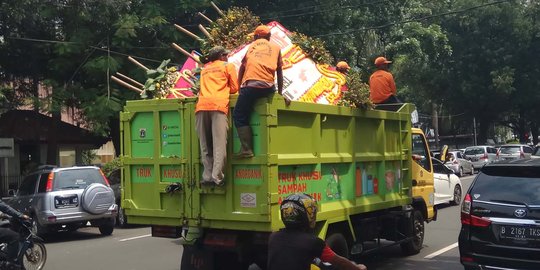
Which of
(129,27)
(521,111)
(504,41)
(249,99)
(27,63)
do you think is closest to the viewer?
(249,99)

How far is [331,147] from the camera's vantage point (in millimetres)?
7359

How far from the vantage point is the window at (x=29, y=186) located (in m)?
14.1

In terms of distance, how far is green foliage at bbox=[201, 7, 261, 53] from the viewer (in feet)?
26.4

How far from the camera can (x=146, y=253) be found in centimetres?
1126

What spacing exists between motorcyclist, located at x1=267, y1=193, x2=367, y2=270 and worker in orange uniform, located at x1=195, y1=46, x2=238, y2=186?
232 cm

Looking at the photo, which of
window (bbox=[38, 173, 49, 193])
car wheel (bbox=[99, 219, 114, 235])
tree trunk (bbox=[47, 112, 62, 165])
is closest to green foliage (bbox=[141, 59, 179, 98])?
window (bbox=[38, 173, 49, 193])

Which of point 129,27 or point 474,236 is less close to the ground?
point 129,27

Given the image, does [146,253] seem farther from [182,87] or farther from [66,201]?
[182,87]

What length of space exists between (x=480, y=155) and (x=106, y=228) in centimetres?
2735

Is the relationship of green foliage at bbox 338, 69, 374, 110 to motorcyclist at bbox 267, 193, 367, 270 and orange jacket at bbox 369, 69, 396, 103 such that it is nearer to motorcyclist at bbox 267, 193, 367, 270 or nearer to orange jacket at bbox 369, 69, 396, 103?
orange jacket at bbox 369, 69, 396, 103

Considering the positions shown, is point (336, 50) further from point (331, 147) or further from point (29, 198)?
point (331, 147)

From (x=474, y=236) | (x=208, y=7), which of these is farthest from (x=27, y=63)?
(x=474, y=236)

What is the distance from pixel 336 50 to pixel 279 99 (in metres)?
18.6

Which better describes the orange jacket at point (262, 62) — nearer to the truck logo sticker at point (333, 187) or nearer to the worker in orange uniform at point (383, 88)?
the truck logo sticker at point (333, 187)
